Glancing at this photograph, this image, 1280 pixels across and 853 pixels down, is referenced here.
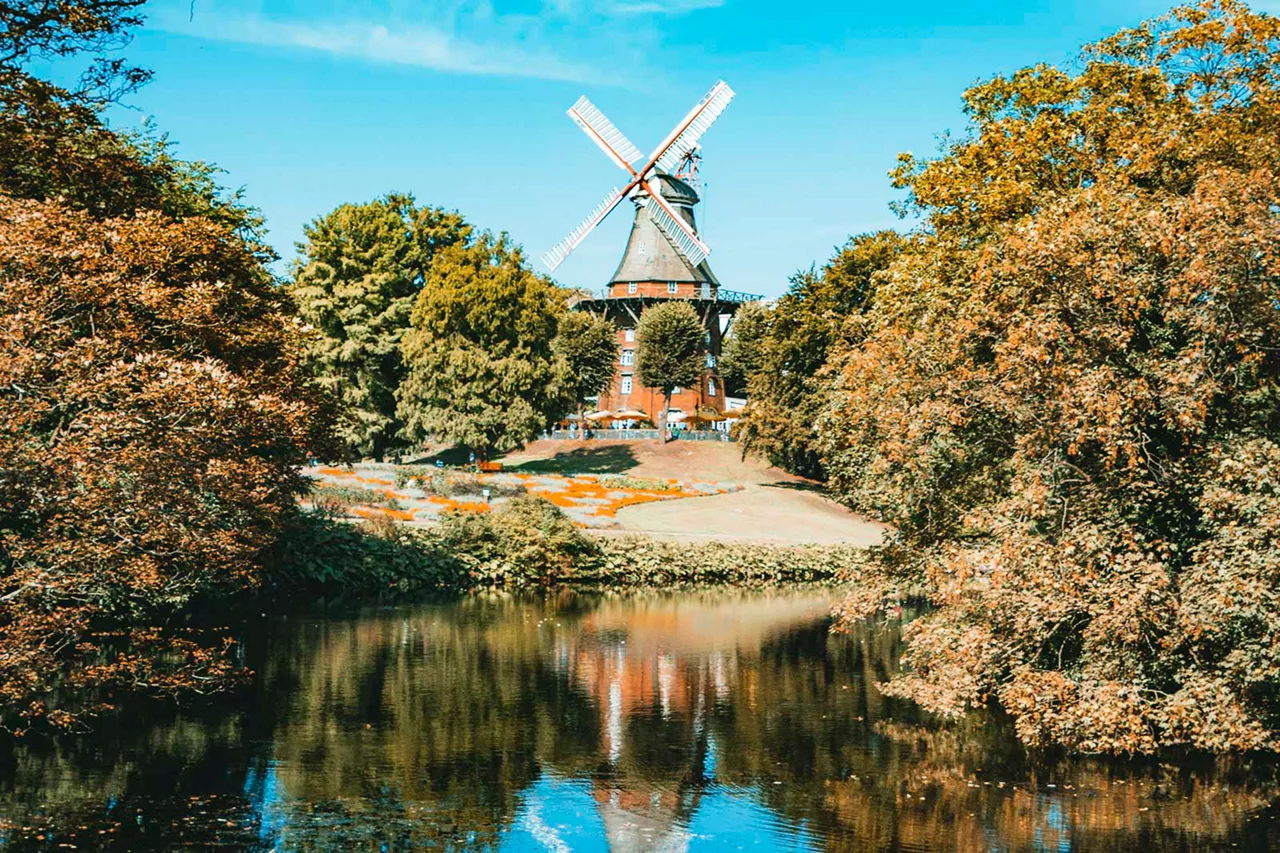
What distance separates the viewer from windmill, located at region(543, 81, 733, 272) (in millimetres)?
85625

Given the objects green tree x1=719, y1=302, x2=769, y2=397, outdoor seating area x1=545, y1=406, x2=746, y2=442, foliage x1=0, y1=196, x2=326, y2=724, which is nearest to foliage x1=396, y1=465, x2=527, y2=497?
foliage x1=0, y1=196, x2=326, y2=724

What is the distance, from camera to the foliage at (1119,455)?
1780 centimetres

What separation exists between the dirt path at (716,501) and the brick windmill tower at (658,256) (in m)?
11.1

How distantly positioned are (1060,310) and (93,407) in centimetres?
1527

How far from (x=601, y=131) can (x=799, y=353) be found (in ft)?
95.6

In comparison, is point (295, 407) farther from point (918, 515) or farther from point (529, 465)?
point (529, 465)

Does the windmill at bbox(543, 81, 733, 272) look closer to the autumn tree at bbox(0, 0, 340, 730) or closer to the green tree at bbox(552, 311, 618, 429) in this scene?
the green tree at bbox(552, 311, 618, 429)

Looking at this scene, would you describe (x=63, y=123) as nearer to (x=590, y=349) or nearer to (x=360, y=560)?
(x=360, y=560)

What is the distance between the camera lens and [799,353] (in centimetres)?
6712

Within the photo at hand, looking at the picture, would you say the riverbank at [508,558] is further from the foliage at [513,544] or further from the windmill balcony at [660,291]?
the windmill balcony at [660,291]

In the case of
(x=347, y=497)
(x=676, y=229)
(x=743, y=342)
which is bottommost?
(x=347, y=497)

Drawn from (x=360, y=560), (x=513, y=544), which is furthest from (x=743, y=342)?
(x=360, y=560)

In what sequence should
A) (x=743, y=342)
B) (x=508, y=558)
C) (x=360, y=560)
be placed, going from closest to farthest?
(x=360, y=560)
(x=508, y=558)
(x=743, y=342)

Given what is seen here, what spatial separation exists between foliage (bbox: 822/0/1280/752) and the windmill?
211 ft
